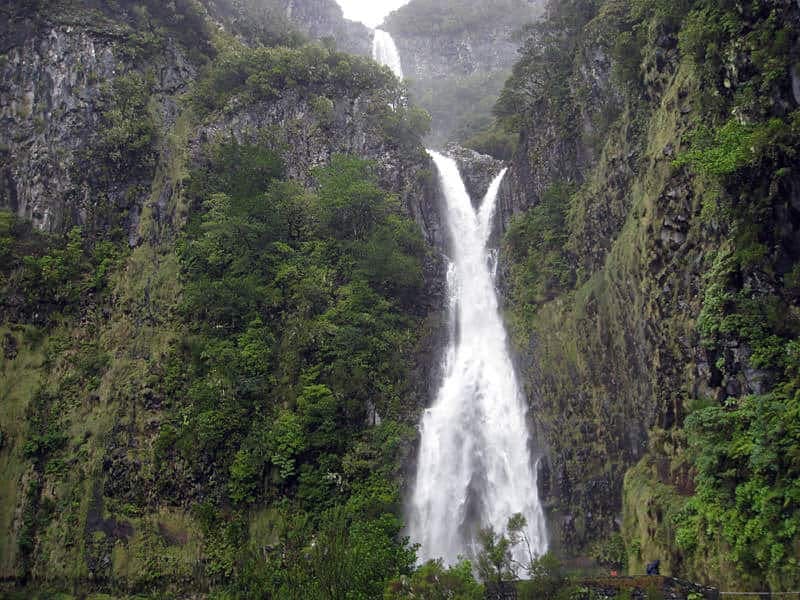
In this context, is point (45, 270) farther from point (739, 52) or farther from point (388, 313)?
point (739, 52)

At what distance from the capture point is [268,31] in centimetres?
4297

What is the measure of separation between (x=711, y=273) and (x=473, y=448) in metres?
10.8

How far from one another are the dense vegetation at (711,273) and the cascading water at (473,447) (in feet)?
6.79

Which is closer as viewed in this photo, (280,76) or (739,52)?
(739,52)

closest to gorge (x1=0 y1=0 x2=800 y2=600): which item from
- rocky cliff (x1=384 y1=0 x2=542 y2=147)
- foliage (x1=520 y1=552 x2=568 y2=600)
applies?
foliage (x1=520 y1=552 x2=568 y2=600)

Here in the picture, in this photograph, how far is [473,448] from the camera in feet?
75.1

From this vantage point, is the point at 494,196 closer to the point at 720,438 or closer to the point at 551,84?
the point at 551,84

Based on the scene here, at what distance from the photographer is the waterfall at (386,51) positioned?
6930 cm

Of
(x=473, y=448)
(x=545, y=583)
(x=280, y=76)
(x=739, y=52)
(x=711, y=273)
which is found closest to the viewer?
(x=545, y=583)

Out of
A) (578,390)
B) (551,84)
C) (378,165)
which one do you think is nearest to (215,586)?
(578,390)

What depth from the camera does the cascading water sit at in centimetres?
2091

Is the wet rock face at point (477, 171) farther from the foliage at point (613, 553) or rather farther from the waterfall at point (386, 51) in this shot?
the waterfall at point (386, 51)

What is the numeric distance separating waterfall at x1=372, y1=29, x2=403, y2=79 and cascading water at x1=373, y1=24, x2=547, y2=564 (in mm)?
45885

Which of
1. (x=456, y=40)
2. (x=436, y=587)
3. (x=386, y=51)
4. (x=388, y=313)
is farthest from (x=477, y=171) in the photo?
(x=456, y=40)
